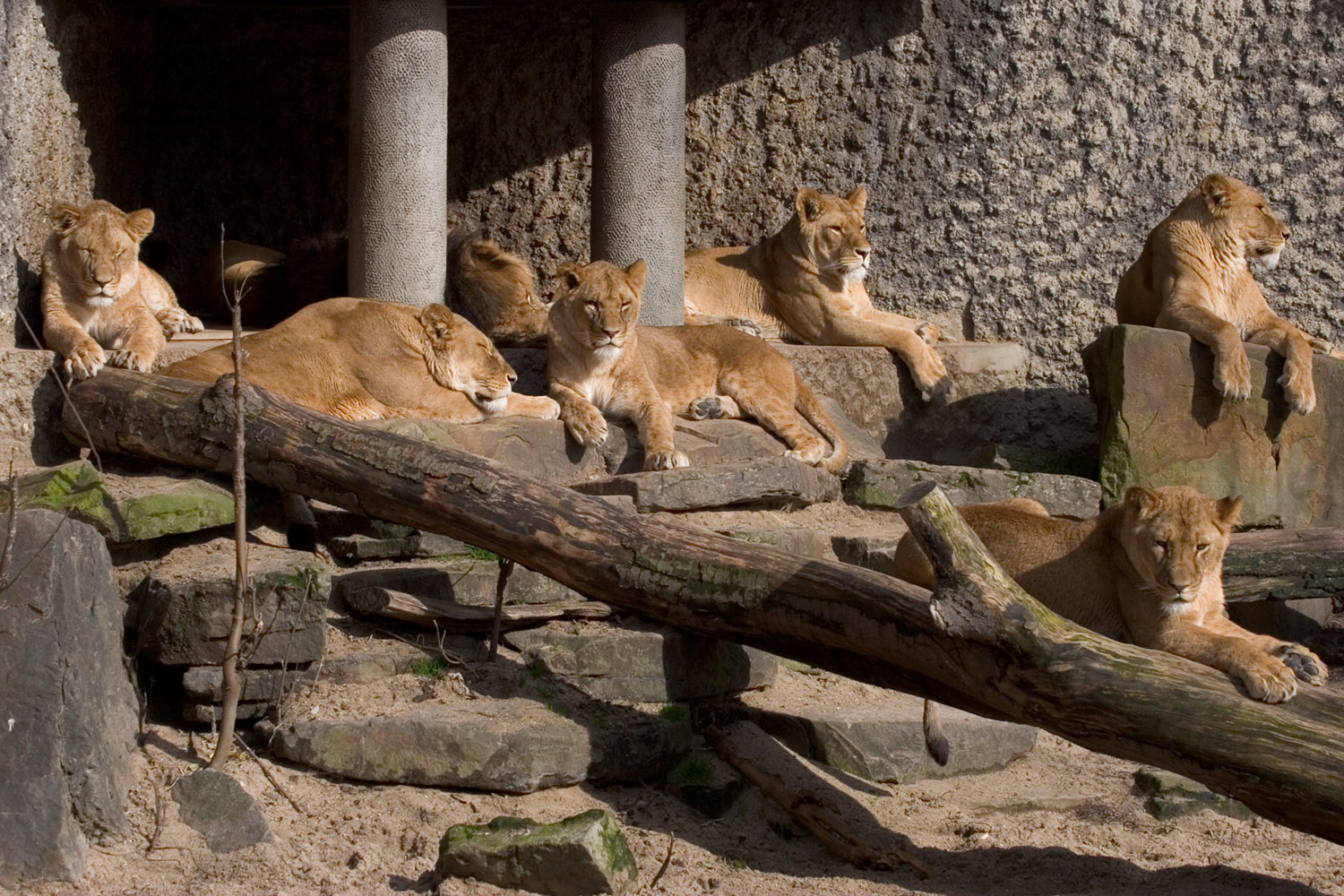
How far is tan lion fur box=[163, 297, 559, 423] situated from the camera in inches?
294

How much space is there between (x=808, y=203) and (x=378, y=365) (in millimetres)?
3556

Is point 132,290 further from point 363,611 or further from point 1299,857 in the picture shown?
point 1299,857

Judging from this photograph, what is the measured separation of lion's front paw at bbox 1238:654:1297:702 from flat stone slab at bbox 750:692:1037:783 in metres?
1.49

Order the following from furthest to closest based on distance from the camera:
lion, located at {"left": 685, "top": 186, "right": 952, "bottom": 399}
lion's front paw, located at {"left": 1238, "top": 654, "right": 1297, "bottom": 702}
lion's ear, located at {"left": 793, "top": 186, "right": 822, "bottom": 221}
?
lion's ear, located at {"left": 793, "top": 186, "right": 822, "bottom": 221} < lion, located at {"left": 685, "top": 186, "right": 952, "bottom": 399} < lion's front paw, located at {"left": 1238, "top": 654, "right": 1297, "bottom": 702}

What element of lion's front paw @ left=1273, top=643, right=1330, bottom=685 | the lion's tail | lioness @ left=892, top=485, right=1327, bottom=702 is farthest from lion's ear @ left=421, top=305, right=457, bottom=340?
lion's front paw @ left=1273, top=643, right=1330, bottom=685

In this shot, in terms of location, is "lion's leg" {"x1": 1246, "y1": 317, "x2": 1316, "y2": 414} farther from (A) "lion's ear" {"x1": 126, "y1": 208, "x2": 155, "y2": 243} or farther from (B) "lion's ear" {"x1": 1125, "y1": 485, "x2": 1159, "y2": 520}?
(A) "lion's ear" {"x1": 126, "y1": 208, "x2": 155, "y2": 243}

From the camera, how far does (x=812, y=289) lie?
10.4 m

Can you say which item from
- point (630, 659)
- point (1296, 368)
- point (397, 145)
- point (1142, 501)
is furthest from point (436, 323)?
point (1296, 368)

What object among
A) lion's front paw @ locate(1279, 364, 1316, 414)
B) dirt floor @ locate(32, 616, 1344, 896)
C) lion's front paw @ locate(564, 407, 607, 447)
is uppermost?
lion's front paw @ locate(1279, 364, 1316, 414)

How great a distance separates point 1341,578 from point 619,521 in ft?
11.8

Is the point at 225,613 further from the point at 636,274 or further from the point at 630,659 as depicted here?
the point at 636,274

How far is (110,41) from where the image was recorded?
385 inches

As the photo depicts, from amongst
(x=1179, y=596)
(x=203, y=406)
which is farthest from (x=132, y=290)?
(x=1179, y=596)

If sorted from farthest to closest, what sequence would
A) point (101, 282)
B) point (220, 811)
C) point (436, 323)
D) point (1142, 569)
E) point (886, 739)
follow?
Answer: point (436, 323) → point (101, 282) → point (886, 739) → point (1142, 569) → point (220, 811)
